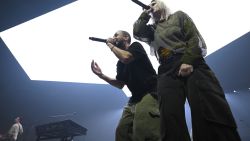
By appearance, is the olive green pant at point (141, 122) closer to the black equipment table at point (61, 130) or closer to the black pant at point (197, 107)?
the black pant at point (197, 107)

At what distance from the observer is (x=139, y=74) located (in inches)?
70.6

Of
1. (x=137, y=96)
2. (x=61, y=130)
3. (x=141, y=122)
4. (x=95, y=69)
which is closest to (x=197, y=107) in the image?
(x=141, y=122)

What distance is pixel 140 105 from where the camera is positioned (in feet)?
5.44

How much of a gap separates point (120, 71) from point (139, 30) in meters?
0.46

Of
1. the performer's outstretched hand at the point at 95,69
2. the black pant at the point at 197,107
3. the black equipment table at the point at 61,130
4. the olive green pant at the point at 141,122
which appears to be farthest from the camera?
the black equipment table at the point at 61,130

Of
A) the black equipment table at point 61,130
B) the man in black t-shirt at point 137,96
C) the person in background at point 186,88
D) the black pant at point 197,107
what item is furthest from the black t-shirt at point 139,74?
the black equipment table at point 61,130

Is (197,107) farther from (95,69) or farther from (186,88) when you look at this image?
(95,69)

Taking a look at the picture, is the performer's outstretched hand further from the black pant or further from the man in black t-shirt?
the black pant

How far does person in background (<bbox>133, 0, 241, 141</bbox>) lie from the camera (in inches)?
43.7

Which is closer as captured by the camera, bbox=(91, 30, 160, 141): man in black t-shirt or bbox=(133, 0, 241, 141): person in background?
bbox=(133, 0, 241, 141): person in background

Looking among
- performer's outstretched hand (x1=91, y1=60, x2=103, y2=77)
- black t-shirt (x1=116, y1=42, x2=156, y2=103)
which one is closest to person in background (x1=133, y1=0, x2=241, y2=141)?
black t-shirt (x1=116, y1=42, x2=156, y2=103)

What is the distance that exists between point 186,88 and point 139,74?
57cm

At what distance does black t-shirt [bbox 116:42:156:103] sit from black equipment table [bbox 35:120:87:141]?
2.68 meters

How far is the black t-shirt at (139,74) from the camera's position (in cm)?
176
